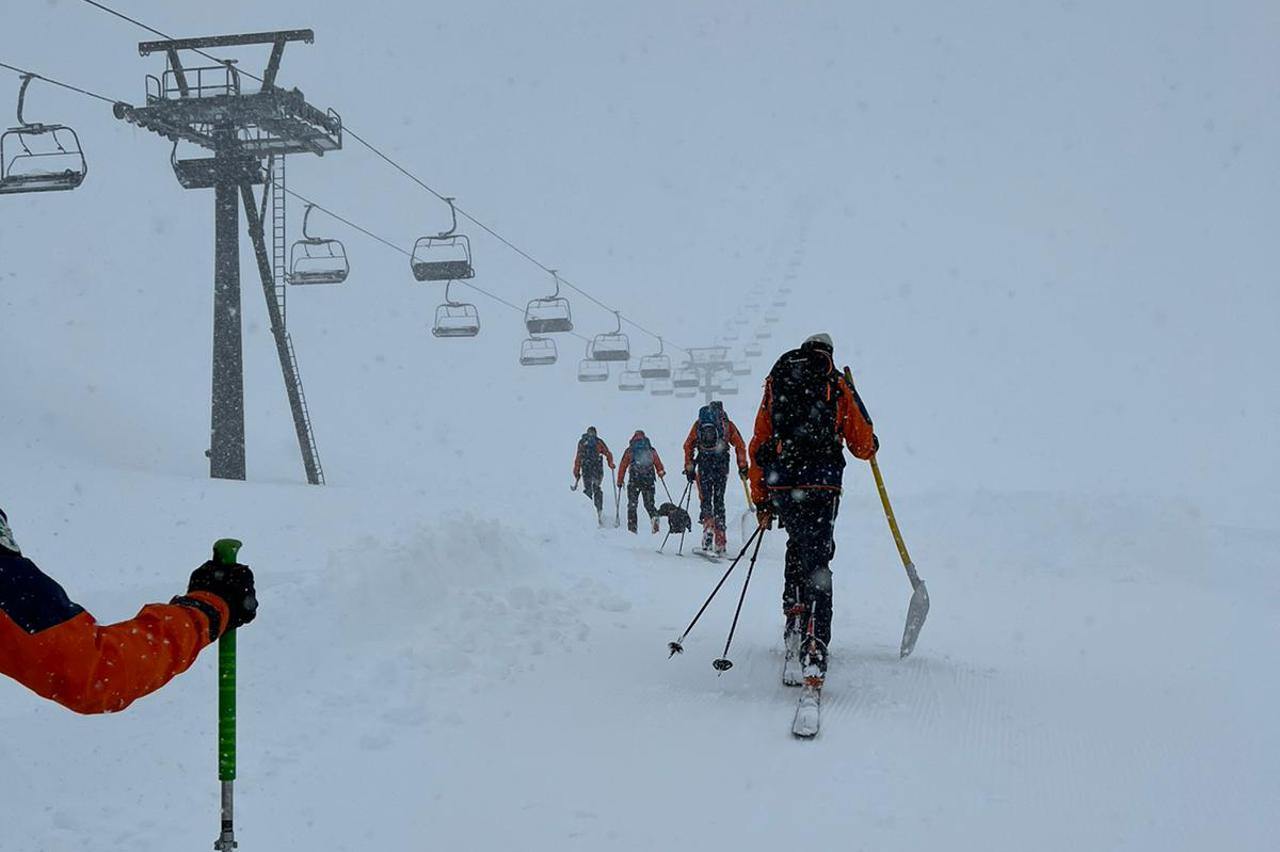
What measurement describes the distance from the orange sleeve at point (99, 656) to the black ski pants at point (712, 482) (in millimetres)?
10673

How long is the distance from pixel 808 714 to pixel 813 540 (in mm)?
1057

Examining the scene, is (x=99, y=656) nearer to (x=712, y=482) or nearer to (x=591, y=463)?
(x=712, y=482)

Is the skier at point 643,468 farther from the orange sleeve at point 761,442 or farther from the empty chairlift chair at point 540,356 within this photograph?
the orange sleeve at point 761,442

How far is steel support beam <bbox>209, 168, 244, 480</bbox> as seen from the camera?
17875mm

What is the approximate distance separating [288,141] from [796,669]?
48.2 feet

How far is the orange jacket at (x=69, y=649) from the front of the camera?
2.07 m

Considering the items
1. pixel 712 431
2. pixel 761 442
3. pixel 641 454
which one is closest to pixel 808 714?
pixel 761 442

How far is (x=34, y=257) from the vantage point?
2060 inches

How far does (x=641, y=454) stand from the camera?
1600 cm

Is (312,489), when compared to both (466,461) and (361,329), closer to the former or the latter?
(466,461)

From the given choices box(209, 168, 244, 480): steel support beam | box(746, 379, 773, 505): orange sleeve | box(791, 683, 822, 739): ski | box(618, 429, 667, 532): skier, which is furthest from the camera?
box(209, 168, 244, 480): steel support beam

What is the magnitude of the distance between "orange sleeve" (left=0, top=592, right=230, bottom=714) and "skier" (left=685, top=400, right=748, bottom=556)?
10.6 meters

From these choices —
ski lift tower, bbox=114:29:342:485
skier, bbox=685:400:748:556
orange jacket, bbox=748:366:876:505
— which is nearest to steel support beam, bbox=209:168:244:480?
ski lift tower, bbox=114:29:342:485

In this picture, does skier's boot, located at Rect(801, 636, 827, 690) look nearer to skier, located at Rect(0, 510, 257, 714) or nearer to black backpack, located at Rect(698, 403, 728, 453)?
skier, located at Rect(0, 510, 257, 714)
